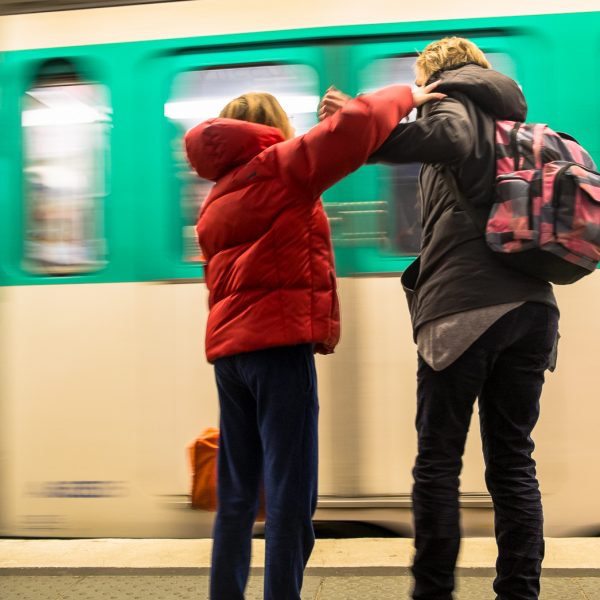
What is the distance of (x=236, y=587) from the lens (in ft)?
6.82

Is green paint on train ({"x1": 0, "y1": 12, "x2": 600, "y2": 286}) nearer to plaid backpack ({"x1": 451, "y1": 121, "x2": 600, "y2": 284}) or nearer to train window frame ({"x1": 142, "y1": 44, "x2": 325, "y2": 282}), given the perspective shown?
train window frame ({"x1": 142, "y1": 44, "x2": 325, "y2": 282})

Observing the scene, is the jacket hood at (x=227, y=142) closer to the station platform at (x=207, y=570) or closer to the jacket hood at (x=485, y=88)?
the jacket hood at (x=485, y=88)

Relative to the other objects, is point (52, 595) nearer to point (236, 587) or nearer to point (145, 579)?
point (145, 579)

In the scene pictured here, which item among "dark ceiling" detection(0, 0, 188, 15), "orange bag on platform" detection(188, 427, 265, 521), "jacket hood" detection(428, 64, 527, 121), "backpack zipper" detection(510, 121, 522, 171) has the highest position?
"dark ceiling" detection(0, 0, 188, 15)

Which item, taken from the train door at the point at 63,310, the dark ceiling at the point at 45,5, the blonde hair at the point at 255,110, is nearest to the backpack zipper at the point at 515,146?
the blonde hair at the point at 255,110

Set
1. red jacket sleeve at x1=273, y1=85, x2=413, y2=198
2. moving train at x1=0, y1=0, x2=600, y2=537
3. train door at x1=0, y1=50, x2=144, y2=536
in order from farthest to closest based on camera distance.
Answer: train door at x1=0, y1=50, x2=144, y2=536 → moving train at x1=0, y1=0, x2=600, y2=537 → red jacket sleeve at x1=273, y1=85, x2=413, y2=198

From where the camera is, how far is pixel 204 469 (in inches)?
116

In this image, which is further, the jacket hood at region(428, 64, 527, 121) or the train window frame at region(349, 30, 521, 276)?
the train window frame at region(349, 30, 521, 276)

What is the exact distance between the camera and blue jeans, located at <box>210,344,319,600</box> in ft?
6.50

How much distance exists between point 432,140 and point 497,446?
0.82 meters

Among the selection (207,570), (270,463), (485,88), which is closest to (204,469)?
(207,570)

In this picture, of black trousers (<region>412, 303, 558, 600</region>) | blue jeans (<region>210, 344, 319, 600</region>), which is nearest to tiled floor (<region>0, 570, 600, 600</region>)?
black trousers (<region>412, 303, 558, 600</region>)

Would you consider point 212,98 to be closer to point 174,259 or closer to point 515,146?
point 174,259

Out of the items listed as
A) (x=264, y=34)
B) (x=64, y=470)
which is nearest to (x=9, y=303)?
(x=64, y=470)
